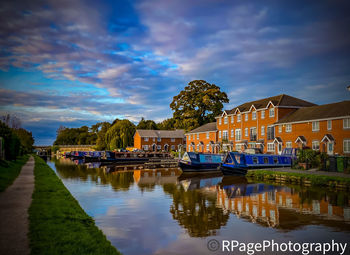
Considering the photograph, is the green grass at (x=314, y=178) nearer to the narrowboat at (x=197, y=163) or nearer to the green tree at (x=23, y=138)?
the narrowboat at (x=197, y=163)

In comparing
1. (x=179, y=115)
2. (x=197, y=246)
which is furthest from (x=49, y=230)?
(x=179, y=115)

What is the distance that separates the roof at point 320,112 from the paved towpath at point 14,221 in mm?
34146

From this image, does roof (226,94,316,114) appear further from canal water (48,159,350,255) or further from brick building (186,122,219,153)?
canal water (48,159,350,255)

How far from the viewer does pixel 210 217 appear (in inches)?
565

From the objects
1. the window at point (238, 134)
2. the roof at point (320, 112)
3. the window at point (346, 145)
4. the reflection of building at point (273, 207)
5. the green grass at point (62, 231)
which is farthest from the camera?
the window at point (238, 134)

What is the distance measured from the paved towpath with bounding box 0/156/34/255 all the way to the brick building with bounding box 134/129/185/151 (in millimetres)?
68974

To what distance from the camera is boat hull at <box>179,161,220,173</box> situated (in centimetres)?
3906

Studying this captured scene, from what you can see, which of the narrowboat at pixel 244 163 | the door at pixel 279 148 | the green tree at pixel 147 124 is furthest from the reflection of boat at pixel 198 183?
the green tree at pixel 147 124

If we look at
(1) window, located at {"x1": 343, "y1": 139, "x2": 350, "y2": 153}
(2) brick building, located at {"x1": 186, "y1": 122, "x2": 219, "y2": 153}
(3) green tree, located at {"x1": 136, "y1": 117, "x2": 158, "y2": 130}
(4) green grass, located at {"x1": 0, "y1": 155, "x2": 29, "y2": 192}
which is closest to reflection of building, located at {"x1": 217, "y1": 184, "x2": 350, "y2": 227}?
(4) green grass, located at {"x1": 0, "y1": 155, "x2": 29, "y2": 192}

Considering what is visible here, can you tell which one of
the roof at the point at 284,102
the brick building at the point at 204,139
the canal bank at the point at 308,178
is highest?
the roof at the point at 284,102

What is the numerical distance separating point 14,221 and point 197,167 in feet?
100

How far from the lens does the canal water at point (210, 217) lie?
1107cm

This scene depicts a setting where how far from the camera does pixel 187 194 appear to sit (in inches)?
858

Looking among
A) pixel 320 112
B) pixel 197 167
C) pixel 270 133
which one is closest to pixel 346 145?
pixel 320 112
